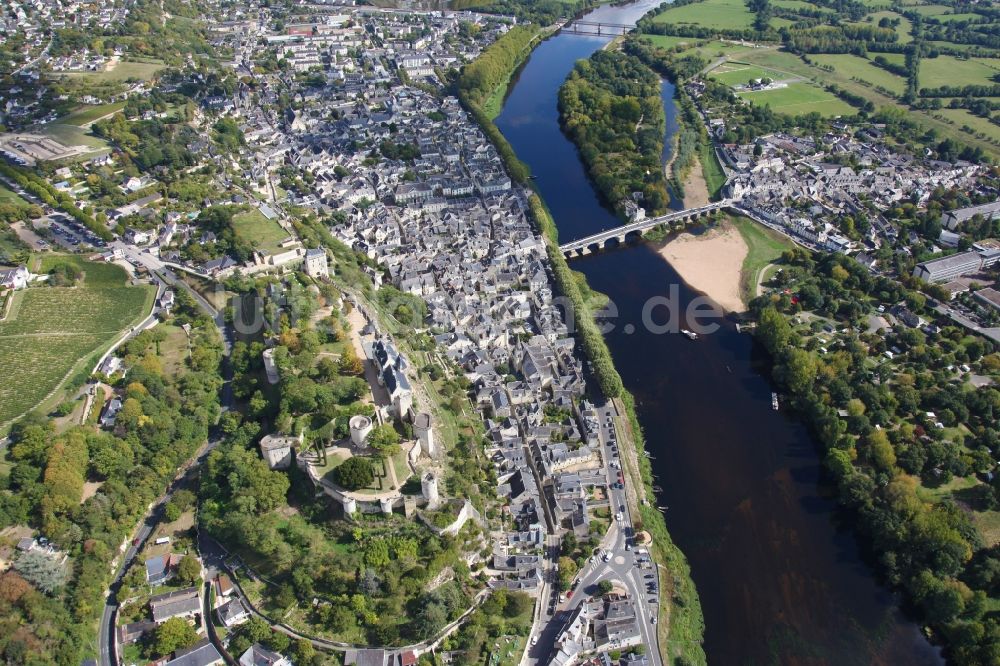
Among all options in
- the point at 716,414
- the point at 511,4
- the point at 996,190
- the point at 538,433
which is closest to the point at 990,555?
the point at 716,414

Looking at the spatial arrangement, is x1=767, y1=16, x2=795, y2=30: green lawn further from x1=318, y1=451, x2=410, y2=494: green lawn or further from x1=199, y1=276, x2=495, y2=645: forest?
x1=318, y1=451, x2=410, y2=494: green lawn

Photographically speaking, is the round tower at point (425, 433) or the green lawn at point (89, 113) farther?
the green lawn at point (89, 113)

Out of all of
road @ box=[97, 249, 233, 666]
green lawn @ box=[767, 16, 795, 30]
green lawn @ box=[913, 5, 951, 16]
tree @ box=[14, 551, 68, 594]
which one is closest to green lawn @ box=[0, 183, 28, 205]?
road @ box=[97, 249, 233, 666]

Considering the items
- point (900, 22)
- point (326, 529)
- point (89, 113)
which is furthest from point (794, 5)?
point (326, 529)

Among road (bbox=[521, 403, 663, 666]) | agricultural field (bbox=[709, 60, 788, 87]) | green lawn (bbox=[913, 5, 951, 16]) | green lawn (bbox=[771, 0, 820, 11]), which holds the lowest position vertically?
road (bbox=[521, 403, 663, 666])

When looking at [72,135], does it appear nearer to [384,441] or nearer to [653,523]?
[384,441]

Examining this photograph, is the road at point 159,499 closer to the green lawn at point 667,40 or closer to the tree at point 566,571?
the tree at point 566,571

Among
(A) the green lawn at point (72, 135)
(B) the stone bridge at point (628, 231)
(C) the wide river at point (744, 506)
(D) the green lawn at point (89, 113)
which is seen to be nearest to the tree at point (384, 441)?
(C) the wide river at point (744, 506)
